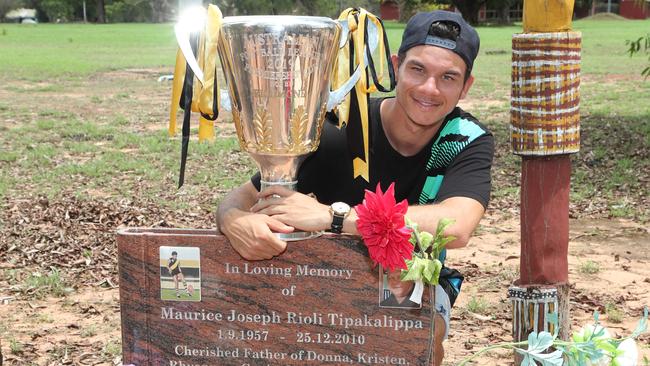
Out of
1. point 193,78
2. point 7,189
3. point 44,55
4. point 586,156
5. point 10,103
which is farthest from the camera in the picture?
point 44,55

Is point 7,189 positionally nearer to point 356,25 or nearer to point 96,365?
point 96,365

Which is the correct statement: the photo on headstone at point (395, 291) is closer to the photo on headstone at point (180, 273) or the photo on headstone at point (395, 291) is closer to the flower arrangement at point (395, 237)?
the flower arrangement at point (395, 237)

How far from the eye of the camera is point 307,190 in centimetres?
315

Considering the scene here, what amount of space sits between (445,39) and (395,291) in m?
0.84

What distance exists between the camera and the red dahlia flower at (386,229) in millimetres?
2406

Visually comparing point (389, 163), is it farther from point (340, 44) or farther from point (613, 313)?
point (613, 313)

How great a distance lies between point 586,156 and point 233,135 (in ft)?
12.8

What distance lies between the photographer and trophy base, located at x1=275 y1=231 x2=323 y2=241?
260 centimetres

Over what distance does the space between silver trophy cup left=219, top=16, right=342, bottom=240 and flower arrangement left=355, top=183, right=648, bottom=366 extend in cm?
25

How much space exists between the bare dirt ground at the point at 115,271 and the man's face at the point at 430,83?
1.43 metres

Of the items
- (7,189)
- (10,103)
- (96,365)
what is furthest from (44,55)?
(96,365)

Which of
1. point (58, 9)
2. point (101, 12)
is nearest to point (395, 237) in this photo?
point (101, 12)

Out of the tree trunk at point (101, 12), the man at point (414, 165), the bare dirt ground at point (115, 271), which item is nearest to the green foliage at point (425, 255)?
the man at point (414, 165)

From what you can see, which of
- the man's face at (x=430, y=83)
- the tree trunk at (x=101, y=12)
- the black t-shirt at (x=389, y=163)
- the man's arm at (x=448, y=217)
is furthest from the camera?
the tree trunk at (x=101, y=12)
